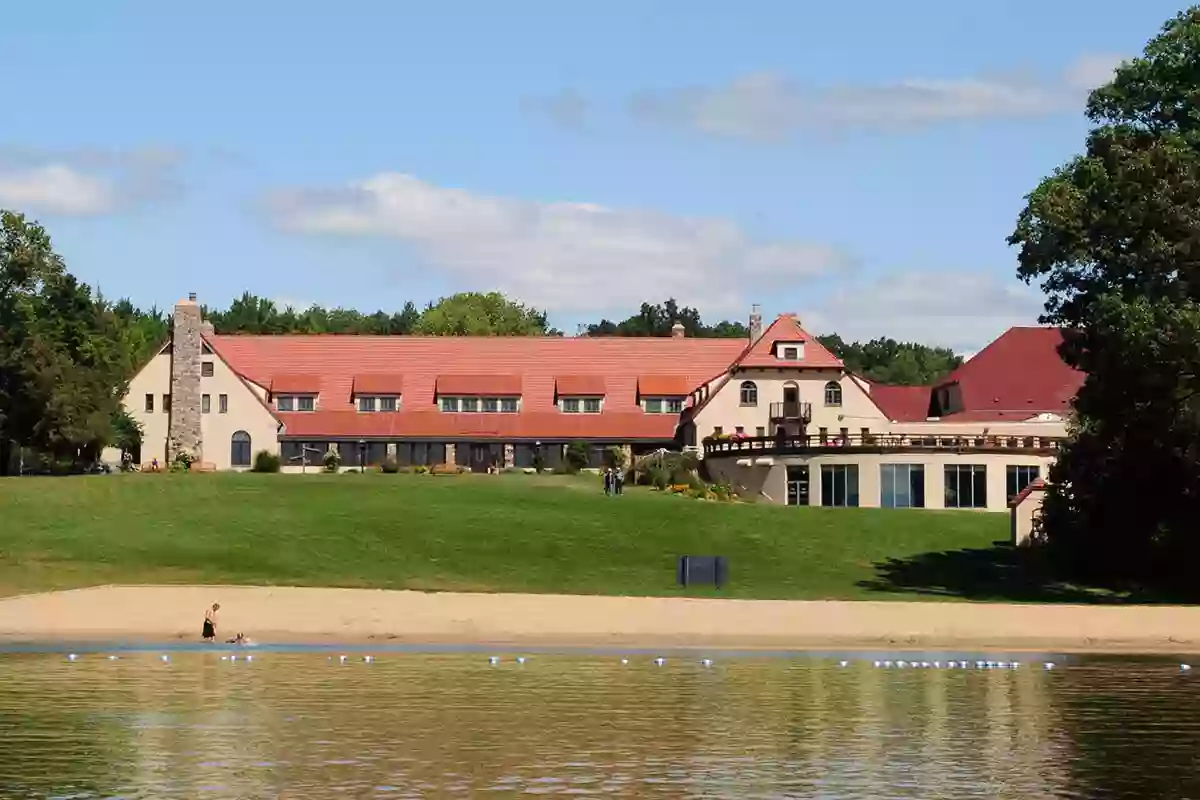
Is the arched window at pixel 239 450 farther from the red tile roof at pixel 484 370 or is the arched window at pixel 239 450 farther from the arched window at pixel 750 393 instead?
the arched window at pixel 750 393

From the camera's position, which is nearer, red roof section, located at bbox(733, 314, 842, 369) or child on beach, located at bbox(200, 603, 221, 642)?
child on beach, located at bbox(200, 603, 221, 642)

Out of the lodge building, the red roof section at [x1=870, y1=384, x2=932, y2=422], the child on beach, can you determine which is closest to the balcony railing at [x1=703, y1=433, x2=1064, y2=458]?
the lodge building

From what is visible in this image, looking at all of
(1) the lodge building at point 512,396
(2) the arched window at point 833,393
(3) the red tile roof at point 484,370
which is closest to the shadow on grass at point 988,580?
(1) the lodge building at point 512,396

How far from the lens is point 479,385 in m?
126

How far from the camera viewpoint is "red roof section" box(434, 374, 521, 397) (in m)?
125

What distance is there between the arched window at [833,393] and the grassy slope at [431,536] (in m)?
29.8

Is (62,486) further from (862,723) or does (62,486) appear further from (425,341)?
(862,723)

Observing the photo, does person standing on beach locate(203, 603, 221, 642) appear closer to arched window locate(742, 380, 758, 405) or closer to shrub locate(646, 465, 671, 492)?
shrub locate(646, 465, 671, 492)

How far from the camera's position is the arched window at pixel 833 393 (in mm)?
118125

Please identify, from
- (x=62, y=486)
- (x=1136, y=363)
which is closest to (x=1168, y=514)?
(x=1136, y=363)

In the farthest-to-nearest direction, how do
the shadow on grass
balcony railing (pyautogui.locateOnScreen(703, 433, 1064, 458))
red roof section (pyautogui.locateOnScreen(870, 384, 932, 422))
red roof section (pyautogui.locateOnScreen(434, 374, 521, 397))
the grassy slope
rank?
red roof section (pyautogui.locateOnScreen(870, 384, 932, 422)), red roof section (pyautogui.locateOnScreen(434, 374, 521, 397)), balcony railing (pyautogui.locateOnScreen(703, 433, 1064, 458)), the grassy slope, the shadow on grass

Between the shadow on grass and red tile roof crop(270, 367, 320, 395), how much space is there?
59.6 metres

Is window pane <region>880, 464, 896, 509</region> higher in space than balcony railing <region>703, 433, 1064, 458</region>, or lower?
lower

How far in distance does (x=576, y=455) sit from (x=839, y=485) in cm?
2456
